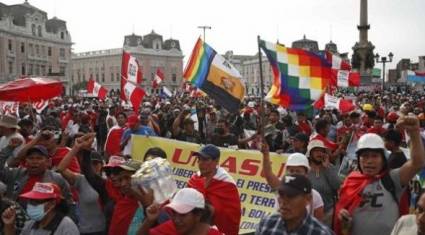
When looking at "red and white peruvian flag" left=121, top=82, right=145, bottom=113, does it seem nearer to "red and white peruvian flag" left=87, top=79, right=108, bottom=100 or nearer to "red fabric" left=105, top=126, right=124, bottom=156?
A: "red fabric" left=105, top=126, right=124, bottom=156

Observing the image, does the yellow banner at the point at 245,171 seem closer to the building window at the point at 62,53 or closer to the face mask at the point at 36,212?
the face mask at the point at 36,212

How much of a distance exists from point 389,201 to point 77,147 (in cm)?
262

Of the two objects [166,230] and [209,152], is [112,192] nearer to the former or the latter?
[209,152]

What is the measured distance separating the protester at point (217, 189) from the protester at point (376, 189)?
1350 mm

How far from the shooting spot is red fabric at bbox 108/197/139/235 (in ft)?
14.6

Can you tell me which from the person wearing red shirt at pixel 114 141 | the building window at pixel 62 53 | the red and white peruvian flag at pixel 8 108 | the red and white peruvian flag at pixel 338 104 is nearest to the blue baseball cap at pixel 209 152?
the person wearing red shirt at pixel 114 141

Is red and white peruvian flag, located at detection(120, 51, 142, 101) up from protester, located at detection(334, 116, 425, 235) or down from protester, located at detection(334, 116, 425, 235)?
up

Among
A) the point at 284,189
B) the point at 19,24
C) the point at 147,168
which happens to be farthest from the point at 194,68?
the point at 19,24

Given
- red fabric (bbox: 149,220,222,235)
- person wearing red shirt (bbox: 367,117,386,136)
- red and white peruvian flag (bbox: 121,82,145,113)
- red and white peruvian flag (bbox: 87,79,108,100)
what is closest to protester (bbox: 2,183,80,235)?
red fabric (bbox: 149,220,222,235)

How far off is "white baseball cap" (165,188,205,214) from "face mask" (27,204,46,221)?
1.03 meters

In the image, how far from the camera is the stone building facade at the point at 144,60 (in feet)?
375

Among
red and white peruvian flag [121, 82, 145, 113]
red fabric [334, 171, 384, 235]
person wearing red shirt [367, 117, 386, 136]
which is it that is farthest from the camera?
red and white peruvian flag [121, 82, 145, 113]

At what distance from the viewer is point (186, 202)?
3.45 meters

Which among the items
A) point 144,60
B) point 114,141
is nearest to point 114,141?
point 114,141
